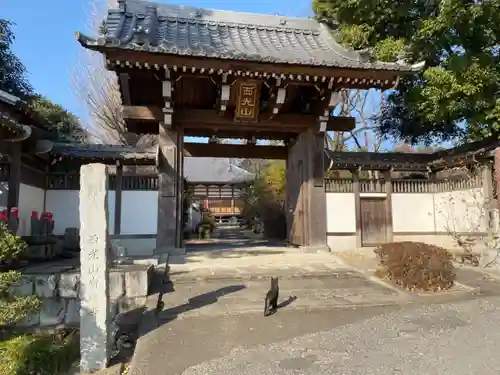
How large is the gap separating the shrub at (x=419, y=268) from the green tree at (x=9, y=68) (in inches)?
449

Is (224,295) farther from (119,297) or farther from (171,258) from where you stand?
(171,258)

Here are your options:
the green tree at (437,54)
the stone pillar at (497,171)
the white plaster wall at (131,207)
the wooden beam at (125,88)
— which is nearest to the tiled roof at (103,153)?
the white plaster wall at (131,207)

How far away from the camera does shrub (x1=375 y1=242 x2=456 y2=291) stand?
620 centimetres

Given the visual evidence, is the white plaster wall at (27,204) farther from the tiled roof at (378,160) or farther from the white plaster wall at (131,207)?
the tiled roof at (378,160)

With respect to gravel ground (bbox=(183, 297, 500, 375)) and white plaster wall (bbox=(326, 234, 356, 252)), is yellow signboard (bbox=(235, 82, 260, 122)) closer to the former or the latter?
white plaster wall (bbox=(326, 234, 356, 252))

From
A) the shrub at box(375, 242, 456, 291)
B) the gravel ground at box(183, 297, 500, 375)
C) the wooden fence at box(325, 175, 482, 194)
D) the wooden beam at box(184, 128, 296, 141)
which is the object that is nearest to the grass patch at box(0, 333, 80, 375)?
the gravel ground at box(183, 297, 500, 375)

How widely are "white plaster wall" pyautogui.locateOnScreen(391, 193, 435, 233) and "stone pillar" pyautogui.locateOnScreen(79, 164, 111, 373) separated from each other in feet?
29.9

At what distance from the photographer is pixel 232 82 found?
8570 millimetres

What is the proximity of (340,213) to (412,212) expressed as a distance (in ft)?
7.51

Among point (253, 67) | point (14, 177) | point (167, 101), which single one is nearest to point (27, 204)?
point (14, 177)

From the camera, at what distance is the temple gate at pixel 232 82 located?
26.3 ft

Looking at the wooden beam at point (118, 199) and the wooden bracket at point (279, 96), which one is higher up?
the wooden bracket at point (279, 96)

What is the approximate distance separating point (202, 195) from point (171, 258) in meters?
22.1

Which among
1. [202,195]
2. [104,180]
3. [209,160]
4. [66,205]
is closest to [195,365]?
[104,180]
